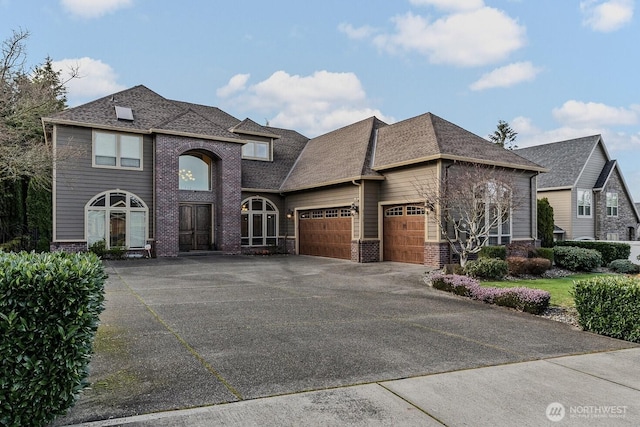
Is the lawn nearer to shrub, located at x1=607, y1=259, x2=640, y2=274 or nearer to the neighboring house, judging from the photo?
shrub, located at x1=607, y1=259, x2=640, y2=274

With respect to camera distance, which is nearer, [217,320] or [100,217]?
[217,320]

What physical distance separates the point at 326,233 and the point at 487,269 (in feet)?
29.7

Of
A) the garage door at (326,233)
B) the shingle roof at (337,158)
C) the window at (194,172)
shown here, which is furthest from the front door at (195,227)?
the garage door at (326,233)

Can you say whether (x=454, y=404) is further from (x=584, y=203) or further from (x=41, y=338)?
(x=584, y=203)

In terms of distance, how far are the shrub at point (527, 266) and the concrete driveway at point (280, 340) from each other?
426cm

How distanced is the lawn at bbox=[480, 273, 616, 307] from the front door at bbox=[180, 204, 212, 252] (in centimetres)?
1349

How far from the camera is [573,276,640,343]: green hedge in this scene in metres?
6.20

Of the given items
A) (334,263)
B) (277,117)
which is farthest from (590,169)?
(277,117)

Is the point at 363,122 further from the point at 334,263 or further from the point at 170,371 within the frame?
the point at 170,371

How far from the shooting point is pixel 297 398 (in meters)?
3.77

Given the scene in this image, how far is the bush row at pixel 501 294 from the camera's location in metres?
7.97

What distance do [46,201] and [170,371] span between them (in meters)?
15.9

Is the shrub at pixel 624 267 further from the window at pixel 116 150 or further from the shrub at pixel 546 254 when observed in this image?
the window at pixel 116 150

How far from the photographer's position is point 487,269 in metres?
11.8
